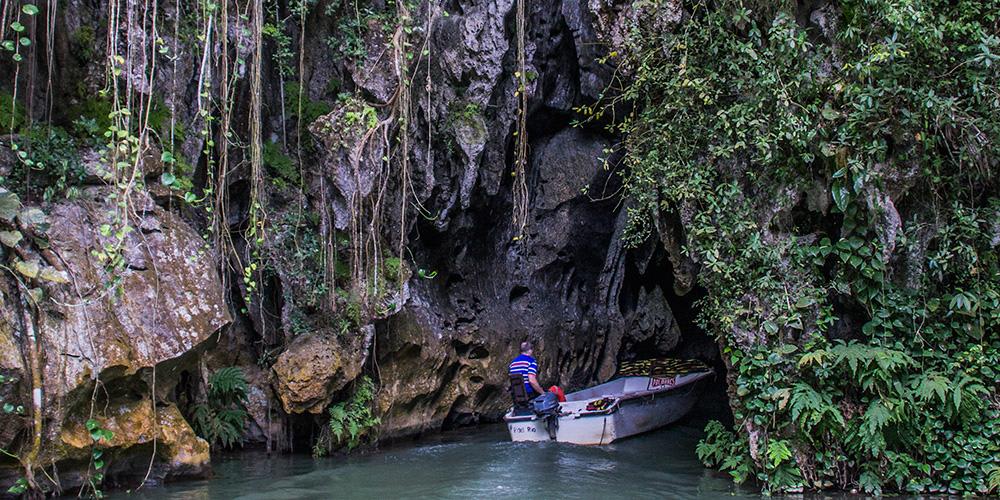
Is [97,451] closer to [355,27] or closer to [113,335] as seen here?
[113,335]

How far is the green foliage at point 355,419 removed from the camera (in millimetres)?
9211

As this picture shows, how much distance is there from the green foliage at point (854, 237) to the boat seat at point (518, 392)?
10.9ft

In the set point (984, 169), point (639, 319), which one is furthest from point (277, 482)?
point (639, 319)

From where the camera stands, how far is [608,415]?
400 inches

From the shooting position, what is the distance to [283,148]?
10.1m

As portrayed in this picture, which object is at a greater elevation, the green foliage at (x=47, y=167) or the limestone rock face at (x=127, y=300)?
the green foliage at (x=47, y=167)

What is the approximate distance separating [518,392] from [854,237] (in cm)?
513

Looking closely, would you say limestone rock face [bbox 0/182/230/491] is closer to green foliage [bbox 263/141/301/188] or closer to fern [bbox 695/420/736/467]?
green foliage [bbox 263/141/301/188]

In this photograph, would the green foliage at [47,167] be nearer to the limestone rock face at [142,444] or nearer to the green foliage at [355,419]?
the limestone rock face at [142,444]

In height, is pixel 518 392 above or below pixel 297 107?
below

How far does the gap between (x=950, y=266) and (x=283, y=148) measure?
8.33m

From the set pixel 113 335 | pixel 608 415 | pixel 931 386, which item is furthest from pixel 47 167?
pixel 931 386

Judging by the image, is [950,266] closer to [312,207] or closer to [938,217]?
[938,217]

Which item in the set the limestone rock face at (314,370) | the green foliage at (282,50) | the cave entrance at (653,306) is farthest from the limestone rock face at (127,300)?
the cave entrance at (653,306)
